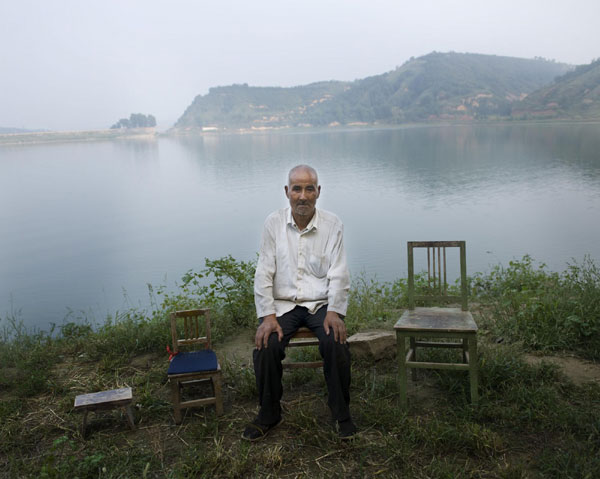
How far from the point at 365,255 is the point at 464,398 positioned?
780cm

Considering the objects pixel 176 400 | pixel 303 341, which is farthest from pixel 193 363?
pixel 303 341

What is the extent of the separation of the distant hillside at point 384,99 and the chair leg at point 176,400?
5873cm

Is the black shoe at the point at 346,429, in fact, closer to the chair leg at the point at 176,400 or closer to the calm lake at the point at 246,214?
the chair leg at the point at 176,400

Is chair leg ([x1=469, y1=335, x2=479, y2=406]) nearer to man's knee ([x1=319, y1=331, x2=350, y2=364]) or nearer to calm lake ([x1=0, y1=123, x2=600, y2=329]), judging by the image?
man's knee ([x1=319, y1=331, x2=350, y2=364])

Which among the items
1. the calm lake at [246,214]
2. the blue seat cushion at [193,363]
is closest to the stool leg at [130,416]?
the blue seat cushion at [193,363]

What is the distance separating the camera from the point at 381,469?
252cm

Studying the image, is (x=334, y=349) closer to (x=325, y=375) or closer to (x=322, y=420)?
(x=325, y=375)

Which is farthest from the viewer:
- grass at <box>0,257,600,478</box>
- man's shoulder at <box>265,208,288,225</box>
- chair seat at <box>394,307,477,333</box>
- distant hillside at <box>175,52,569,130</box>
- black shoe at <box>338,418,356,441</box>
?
distant hillside at <box>175,52,569,130</box>

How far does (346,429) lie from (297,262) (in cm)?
97

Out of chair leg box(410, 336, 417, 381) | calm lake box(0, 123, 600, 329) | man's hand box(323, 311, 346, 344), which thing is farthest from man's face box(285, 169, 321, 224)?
calm lake box(0, 123, 600, 329)

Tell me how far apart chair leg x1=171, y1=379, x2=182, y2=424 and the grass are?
58 millimetres

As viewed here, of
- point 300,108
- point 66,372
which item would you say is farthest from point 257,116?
point 66,372

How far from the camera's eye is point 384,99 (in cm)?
6700

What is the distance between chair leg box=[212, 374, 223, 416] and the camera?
300 cm
